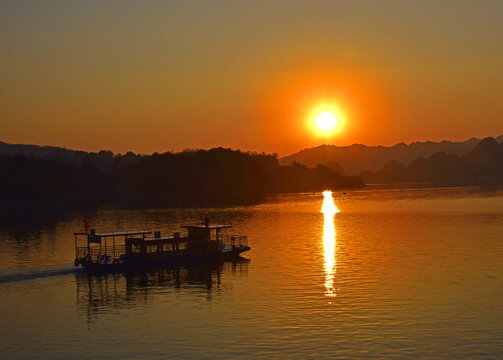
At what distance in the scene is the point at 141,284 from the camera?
67062mm

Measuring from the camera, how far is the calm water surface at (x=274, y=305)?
140 ft

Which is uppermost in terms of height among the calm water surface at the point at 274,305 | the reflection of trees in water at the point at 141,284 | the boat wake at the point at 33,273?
the boat wake at the point at 33,273

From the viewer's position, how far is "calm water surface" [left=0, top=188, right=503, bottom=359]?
140 ft

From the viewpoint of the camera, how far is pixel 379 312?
51125 mm

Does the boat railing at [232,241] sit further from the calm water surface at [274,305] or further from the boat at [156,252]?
the calm water surface at [274,305]

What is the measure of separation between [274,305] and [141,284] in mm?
19888

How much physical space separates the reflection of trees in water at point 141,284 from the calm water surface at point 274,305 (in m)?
0.22

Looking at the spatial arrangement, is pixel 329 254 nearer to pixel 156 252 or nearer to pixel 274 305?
pixel 156 252

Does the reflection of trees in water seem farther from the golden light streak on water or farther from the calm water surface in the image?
the golden light streak on water

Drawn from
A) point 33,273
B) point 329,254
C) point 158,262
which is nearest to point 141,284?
point 158,262

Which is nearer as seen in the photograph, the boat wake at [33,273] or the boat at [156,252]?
the boat wake at [33,273]

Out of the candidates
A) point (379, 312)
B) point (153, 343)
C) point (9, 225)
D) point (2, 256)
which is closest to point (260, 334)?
point (153, 343)

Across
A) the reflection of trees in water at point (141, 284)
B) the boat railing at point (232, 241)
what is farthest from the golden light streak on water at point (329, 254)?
the boat railing at point (232, 241)

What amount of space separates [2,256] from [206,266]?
122 feet
